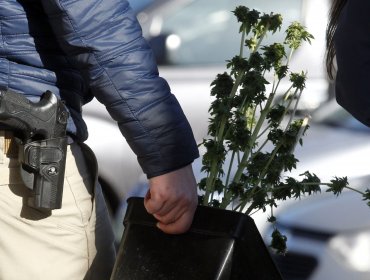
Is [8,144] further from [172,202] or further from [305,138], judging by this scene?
[305,138]

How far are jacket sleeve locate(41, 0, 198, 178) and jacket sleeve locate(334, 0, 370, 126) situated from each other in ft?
1.52

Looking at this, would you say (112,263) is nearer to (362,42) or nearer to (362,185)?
(362,42)

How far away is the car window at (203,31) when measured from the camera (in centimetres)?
618

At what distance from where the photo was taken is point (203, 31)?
6.28m

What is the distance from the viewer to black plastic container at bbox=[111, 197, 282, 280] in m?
2.32

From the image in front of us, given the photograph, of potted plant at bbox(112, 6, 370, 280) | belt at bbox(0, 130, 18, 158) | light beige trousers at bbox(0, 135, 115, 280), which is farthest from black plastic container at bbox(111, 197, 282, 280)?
belt at bbox(0, 130, 18, 158)

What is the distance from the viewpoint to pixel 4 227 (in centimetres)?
240

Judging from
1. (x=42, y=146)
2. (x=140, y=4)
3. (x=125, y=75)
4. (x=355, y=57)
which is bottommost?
(x=140, y=4)

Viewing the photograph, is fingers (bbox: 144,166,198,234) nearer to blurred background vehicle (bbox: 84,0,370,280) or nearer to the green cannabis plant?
the green cannabis plant

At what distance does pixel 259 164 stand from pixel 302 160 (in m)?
1.80

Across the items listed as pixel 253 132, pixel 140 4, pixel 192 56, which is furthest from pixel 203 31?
pixel 253 132

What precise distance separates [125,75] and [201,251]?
17.3 inches

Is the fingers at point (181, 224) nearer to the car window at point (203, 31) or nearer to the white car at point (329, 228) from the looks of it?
the white car at point (329, 228)

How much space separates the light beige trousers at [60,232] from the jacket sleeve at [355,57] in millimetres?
773
